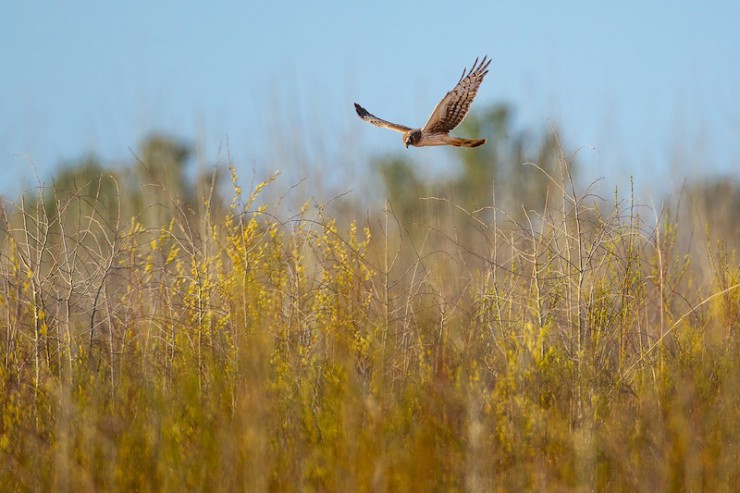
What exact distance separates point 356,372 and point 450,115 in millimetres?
1491

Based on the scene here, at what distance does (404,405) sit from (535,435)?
60 centimetres

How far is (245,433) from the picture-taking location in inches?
160

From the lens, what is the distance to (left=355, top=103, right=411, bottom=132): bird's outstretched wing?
5.97m

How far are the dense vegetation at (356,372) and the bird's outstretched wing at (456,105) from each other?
66 cm

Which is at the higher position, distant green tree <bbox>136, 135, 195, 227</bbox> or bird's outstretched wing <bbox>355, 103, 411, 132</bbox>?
distant green tree <bbox>136, 135, 195, 227</bbox>

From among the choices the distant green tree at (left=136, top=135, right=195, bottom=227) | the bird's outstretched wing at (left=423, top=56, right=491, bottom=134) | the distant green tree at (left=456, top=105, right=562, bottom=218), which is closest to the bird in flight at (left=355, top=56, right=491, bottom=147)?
the bird's outstretched wing at (left=423, top=56, right=491, bottom=134)

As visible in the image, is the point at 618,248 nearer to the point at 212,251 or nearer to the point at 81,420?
the point at 212,251

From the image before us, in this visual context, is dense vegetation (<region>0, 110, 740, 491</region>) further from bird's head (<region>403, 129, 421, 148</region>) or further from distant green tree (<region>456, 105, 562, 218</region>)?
distant green tree (<region>456, 105, 562, 218</region>)

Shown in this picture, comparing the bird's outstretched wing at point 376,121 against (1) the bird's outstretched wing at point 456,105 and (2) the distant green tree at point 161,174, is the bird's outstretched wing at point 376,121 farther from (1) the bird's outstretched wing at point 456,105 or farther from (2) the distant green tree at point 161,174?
(2) the distant green tree at point 161,174

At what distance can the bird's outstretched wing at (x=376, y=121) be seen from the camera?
597 cm

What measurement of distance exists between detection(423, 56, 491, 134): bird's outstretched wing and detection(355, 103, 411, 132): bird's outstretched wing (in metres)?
0.31

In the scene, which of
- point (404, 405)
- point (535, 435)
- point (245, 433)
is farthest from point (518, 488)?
point (245, 433)

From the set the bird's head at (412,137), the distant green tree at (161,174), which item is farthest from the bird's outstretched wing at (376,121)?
the distant green tree at (161,174)

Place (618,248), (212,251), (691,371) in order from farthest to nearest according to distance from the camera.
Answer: (212,251), (618,248), (691,371)
